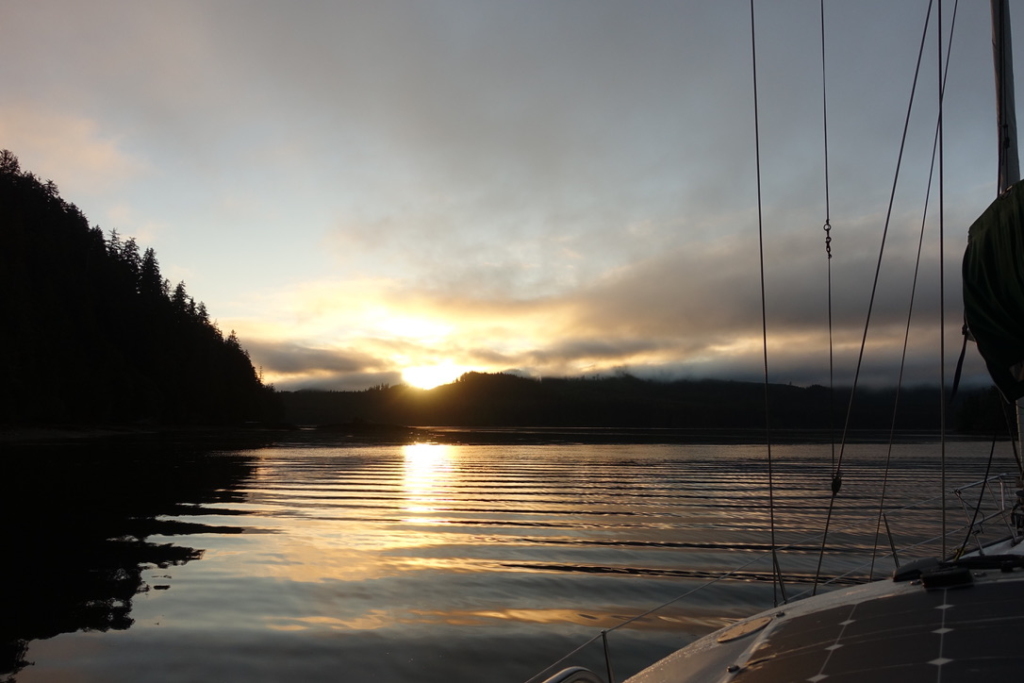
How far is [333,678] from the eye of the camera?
32.9ft

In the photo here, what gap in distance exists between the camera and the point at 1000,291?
30.4 ft

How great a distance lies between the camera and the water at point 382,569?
437 inches

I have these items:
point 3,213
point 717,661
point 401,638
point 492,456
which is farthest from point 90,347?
point 717,661

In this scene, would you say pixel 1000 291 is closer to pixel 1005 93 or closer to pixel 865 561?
pixel 1005 93

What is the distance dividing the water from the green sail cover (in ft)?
11.8

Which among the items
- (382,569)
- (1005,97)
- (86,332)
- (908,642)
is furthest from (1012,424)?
(86,332)

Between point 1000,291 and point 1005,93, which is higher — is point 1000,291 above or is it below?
below

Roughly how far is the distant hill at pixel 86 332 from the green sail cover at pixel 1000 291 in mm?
96498

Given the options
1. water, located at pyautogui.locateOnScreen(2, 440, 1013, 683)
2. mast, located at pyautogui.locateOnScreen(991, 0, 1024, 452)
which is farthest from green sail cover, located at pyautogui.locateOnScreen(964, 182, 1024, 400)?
water, located at pyautogui.locateOnScreen(2, 440, 1013, 683)

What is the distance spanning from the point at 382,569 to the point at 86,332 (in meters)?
111

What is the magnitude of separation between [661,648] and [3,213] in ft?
382

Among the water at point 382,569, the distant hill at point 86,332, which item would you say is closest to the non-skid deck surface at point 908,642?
the water at point 382,569

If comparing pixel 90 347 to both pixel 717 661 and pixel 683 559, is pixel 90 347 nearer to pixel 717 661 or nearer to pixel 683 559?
pixel 683 559

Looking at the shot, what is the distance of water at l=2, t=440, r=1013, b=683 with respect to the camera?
1111 centimetres
